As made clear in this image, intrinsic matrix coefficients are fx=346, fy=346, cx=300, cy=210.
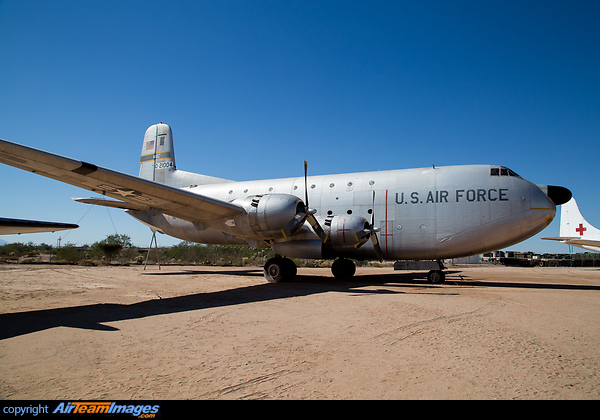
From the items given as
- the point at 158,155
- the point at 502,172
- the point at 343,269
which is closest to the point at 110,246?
the point at 158,155

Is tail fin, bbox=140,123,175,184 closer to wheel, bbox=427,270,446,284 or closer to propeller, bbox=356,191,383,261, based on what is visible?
propeller, bbox=356,191,383,261

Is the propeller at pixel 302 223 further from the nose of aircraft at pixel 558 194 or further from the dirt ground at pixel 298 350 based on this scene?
the nose of aircraft at pixel 558 194

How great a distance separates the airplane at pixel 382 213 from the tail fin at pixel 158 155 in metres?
4.53

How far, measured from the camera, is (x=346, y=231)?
12156 mm

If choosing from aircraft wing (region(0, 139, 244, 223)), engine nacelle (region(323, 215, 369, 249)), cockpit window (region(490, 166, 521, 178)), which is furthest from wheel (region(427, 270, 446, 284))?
aircraft wing (region(0, 139, 244, 223))

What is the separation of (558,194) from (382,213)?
5.88 m

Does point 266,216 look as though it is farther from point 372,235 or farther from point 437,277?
point 437,277

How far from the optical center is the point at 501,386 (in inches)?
118

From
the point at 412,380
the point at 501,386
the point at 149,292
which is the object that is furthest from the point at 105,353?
the point at 149,292

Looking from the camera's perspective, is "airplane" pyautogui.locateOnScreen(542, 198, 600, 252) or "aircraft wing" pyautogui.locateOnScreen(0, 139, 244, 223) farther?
"airplane" pyautogui.locateOnScreen(542, 198, 600, 252)

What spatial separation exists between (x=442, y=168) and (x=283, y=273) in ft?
23.8

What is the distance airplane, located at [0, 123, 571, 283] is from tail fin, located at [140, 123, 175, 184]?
453 cm

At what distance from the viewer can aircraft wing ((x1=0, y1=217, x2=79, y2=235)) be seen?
7.81 m

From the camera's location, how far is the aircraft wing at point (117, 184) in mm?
7129
